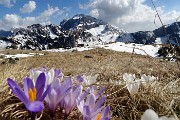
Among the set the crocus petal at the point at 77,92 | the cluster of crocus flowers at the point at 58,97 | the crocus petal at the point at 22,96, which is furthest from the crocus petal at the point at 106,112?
the crocus petal at the point at 22,96

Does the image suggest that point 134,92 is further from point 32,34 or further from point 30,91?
point 32,34

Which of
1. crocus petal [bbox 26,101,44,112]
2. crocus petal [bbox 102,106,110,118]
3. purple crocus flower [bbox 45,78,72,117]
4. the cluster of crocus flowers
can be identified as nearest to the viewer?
crocus petal [bbox 26,101,44,112]

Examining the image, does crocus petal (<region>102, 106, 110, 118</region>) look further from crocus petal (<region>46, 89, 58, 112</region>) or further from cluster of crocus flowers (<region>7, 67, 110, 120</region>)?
crocus petal (<region>46, 89, 58, 112</region>)

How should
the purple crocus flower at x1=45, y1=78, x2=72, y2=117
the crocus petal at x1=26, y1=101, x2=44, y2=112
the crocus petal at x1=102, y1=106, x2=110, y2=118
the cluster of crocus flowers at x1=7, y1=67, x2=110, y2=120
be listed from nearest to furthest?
1. the crocus petal at x1=26, y1=101, x2=44, y2=112
2. the cluster of crocus flowers at x1=7, y1=67, x2=110, y2=120
3. the crocus petal at x1=102, y1=106, x2=110, y2=118
4. the purple crocus flower at x1=45, y1=78, x2=72, y2=117

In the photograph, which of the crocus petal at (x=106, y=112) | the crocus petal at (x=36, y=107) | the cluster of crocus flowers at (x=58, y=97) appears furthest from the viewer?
the crocus petal at (x=106, y=112)

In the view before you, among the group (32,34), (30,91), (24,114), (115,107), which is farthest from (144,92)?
(32,34)

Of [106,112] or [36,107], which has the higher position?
[36,107]

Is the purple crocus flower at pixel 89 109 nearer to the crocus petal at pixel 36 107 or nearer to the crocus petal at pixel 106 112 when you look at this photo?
the crocus petal at pixel 106 112

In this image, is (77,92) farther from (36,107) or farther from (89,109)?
(36,107)

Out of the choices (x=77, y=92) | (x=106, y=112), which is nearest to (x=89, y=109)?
(x=106, y=112)

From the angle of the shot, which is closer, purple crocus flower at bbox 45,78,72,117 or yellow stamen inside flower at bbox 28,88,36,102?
yellow stamen inside flower at bbox 28,88,36,102

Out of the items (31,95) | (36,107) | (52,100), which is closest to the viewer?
(36,107)

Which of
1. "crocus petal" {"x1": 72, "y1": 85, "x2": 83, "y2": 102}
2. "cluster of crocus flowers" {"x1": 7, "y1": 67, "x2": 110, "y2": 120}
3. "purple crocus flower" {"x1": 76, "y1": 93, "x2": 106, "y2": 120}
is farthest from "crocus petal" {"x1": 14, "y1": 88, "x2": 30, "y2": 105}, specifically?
"crocus petal" {"x1": 72, "y1": 85, "x2": 83, "y2": 102}

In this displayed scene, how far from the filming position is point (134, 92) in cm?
213
